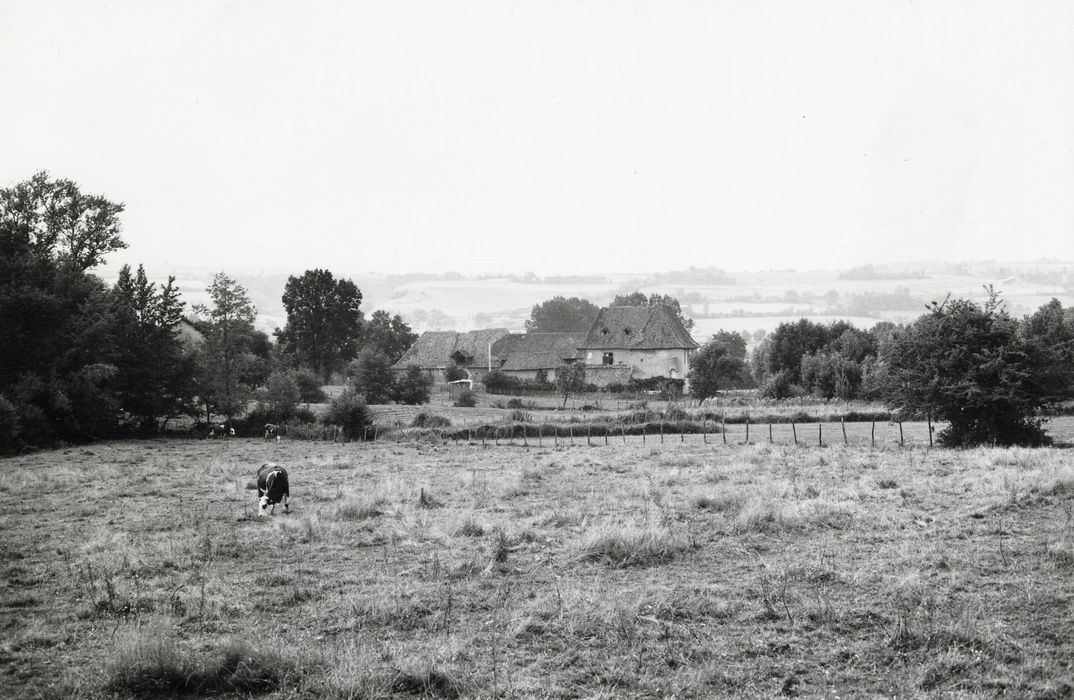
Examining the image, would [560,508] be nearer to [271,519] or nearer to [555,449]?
[271,519]

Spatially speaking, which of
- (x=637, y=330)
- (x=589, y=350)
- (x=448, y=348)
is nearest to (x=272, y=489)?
(x=589, y=350)

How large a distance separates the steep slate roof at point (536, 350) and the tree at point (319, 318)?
1575cm

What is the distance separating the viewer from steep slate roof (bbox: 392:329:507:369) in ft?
255

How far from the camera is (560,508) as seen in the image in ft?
53.6

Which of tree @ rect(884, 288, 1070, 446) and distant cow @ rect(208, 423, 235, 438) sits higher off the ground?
tree @ rect(884, 288, 1070, 446)

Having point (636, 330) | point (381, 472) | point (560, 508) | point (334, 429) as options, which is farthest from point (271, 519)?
point (636, 330)

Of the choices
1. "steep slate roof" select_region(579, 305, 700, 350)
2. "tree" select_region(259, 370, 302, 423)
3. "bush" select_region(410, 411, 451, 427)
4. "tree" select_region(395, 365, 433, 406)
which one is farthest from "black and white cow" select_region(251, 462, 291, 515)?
"steep slate roof" select_region(579, 305, 700, 350)

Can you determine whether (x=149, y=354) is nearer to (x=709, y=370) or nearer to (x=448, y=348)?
(x=448, y=348)

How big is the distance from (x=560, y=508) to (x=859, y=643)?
890 cm

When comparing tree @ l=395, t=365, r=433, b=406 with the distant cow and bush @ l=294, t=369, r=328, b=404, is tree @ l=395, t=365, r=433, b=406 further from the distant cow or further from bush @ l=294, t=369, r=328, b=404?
the distant cow

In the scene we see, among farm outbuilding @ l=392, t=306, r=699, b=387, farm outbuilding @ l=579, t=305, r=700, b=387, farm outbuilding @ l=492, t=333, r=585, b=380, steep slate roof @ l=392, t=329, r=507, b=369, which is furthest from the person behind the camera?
steep slate roof @ l=392, t=329, r=507, b=369

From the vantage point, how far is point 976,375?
2805cm

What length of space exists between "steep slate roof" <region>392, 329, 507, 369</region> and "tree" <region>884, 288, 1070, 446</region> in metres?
51.9

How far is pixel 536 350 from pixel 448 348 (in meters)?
9.28
